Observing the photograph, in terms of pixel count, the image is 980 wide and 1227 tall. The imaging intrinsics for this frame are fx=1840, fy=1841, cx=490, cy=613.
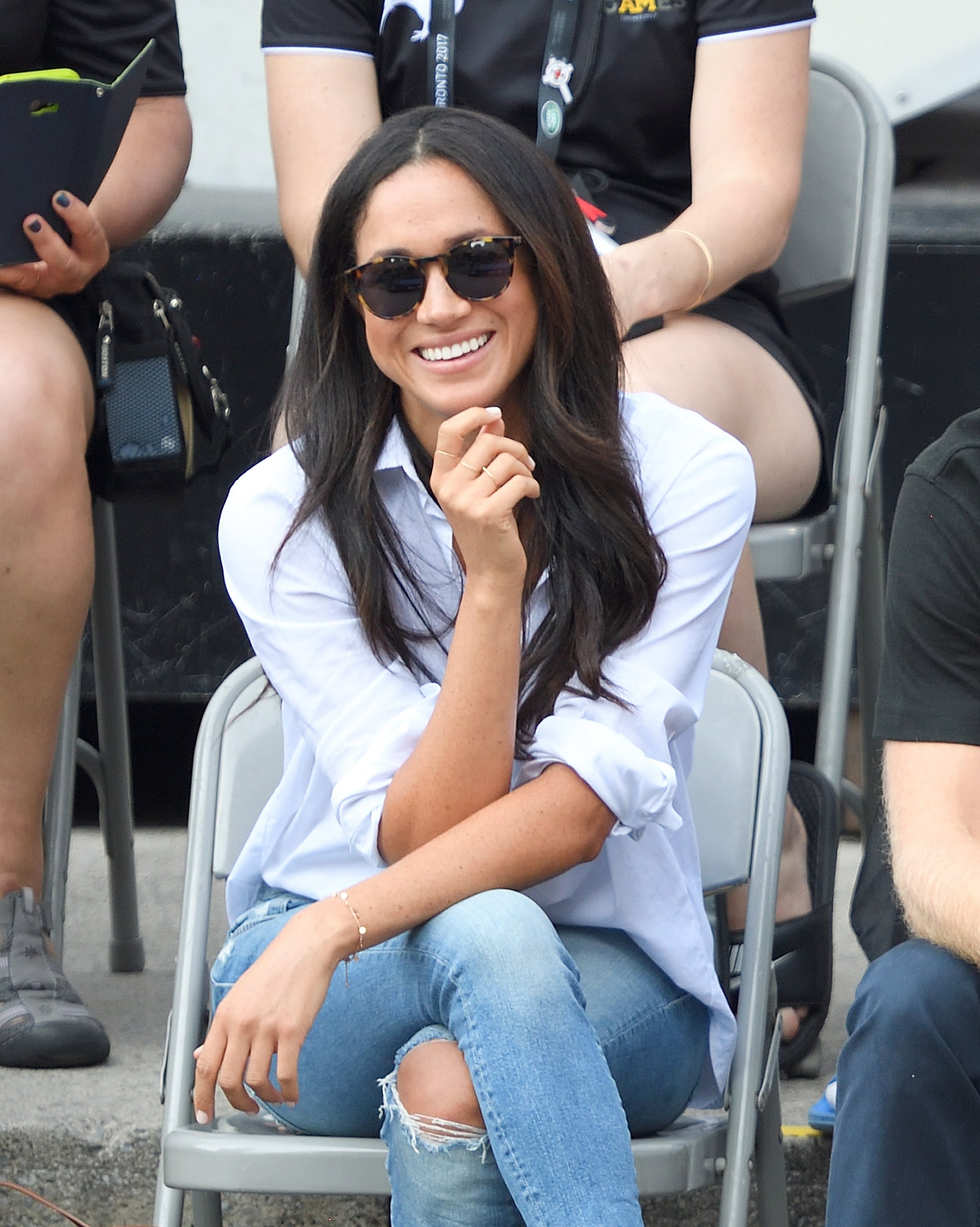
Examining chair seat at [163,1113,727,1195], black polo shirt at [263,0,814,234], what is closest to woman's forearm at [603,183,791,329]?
black polo shirt at [263,0,814,234]

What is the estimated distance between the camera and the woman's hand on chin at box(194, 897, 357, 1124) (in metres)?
1.66

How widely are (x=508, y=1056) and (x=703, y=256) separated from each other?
1241mm

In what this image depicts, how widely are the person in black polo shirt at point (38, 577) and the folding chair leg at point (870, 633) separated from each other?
1.18 m

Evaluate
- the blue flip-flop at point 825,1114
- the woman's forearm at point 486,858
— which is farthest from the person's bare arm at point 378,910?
the blue flip-flop at point 825,1114

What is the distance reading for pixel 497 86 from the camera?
2607mm

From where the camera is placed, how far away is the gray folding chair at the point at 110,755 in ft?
8.77

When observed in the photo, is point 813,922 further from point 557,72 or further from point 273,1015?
point 557,72

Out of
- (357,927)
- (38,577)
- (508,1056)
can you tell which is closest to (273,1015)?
(357,927)

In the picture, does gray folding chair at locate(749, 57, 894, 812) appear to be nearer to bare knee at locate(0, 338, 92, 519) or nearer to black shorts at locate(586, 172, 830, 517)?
black shorts at locate(586, 172, 830, 517)

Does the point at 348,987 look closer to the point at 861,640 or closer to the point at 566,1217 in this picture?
the point at 566,1217

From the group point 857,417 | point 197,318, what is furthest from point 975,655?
point 197,318

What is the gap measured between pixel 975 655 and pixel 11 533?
3.92 feet

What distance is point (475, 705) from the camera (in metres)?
1.79

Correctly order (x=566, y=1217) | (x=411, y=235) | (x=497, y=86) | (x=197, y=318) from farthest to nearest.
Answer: (x=197, y=318)
(x=497, y=86)
(x=411, y=235)
(x=566, y=1217)
